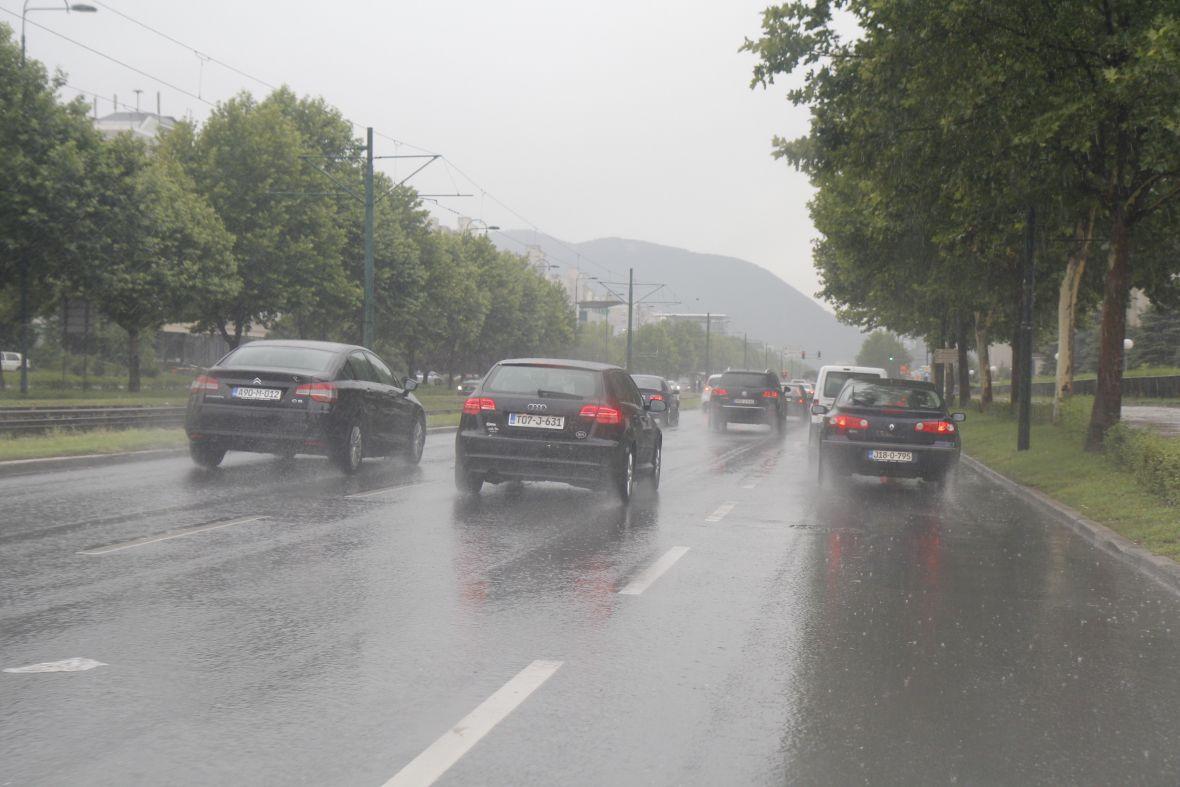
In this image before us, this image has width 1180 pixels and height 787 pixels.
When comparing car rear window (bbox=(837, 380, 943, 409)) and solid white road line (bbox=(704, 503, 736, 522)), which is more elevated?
car rear window (bbox=(837, 380, 943, 409))

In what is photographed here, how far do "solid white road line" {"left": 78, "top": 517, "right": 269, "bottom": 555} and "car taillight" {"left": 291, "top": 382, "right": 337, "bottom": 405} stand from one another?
3.94 meters

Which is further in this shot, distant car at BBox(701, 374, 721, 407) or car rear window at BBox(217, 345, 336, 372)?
distant car at BBox(701, 374, 721, 407)

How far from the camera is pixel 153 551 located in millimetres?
8188

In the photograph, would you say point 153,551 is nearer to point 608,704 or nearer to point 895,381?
point 608,704

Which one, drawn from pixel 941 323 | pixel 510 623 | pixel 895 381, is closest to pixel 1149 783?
pixel 510 623

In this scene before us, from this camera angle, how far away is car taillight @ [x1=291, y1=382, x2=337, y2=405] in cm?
1388

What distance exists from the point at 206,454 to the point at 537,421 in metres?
5.15

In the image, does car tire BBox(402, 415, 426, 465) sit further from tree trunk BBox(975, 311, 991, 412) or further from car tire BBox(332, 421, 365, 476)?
tree trunk BBox(975, 311, 991, 412)

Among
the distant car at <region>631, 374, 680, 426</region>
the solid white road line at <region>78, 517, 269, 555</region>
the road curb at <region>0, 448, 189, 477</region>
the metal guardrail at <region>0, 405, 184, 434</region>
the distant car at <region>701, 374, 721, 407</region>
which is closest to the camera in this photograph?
the solid white road line at <region>78, 517, 269, 555</region>

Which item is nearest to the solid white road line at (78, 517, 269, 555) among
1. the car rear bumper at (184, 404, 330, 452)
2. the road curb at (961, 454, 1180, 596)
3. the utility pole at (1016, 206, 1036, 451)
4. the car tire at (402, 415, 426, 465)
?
the car rear bumper at (184, 404, 330, 452)

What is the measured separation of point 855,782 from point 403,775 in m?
1.51

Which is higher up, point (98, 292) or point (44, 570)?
point (98, 292)

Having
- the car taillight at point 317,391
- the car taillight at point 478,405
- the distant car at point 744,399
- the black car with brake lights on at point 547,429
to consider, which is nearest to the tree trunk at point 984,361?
the distant car at point 744,399

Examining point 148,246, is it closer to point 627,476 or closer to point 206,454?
point 206,454
